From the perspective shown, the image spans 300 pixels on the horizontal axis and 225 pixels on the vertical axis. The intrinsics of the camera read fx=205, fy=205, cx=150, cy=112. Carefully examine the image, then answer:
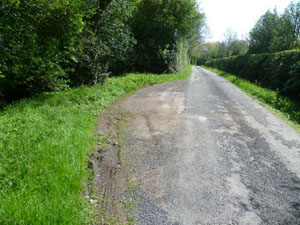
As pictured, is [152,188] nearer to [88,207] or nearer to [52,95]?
[88,207]

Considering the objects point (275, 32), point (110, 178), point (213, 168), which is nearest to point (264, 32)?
point (275, 32)

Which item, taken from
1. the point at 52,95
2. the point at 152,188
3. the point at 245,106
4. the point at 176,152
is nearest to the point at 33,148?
the point at 152,188

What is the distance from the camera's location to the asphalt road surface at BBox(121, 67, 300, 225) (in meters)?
2.82

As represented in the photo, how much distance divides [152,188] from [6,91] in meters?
7.99

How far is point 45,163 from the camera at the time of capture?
344 cm

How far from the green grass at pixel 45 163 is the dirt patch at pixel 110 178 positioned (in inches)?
6.8

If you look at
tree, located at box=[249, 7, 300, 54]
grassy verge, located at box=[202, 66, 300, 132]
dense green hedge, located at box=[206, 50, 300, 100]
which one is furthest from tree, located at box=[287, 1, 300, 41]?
grassy verge, located at box=[202, 66, 300, 132]

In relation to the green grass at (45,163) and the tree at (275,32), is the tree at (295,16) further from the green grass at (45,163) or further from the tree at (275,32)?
the green grass at (45,163)

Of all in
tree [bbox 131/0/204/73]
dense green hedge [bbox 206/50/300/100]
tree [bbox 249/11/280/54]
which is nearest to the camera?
dense green hedge [bbox 206/50/300/100]

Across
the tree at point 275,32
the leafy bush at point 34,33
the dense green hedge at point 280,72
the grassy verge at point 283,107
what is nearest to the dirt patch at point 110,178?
the leafy bush at point 34,33

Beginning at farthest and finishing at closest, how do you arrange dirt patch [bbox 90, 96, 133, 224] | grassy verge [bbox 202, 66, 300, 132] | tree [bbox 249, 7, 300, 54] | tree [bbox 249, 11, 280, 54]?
tree [bbox 249, 11, 280, 54] < tree [bbox 249, 7, 300, 54] < grassy verge [bbox 202, 66, 300, 132] < dirt patch [bbox 90, 96, 133, 224]

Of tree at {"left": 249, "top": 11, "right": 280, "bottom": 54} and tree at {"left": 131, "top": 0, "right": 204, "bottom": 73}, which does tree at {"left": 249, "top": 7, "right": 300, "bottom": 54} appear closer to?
tree at {"left": 249, "top": 11, "right": 280, "bottom": 54}

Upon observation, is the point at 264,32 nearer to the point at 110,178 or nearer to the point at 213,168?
the point at 213,168

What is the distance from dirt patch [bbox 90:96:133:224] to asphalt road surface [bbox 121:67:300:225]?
0.63 feet
